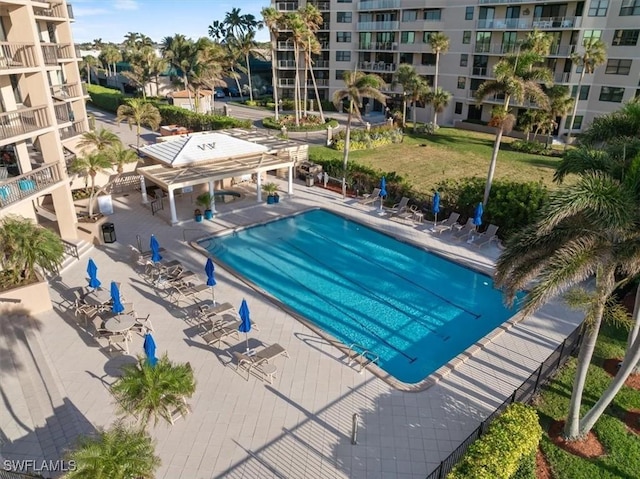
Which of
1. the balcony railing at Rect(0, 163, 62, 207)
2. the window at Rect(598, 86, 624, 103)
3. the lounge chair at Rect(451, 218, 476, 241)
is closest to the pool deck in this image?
the balcony railing at Rect(0, 163, 62, 207)

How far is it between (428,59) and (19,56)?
4632cm

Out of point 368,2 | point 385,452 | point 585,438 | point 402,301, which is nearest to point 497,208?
point 402,301

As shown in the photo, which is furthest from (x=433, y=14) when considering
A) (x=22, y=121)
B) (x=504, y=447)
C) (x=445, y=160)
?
(x=504, y=447)

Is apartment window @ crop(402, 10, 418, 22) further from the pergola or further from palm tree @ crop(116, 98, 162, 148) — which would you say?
the pergola

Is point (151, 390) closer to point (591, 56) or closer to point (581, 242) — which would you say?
point (581, 242)

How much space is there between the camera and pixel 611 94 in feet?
140

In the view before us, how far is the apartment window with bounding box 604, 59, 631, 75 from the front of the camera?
134 ft

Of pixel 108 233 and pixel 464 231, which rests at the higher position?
pixel 108 233

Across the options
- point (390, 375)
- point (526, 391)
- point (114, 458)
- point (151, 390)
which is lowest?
point (390, 375)

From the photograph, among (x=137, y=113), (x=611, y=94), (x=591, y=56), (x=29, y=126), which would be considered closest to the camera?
(x=29, y=126)

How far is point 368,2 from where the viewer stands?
5791cm

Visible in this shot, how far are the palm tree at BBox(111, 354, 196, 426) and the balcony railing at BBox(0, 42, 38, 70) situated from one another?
15.6 m

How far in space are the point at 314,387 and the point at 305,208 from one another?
1519 centimetres

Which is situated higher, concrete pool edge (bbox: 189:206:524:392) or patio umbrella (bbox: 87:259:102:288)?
patio umbrella (bbox: 87:259:102:288)
